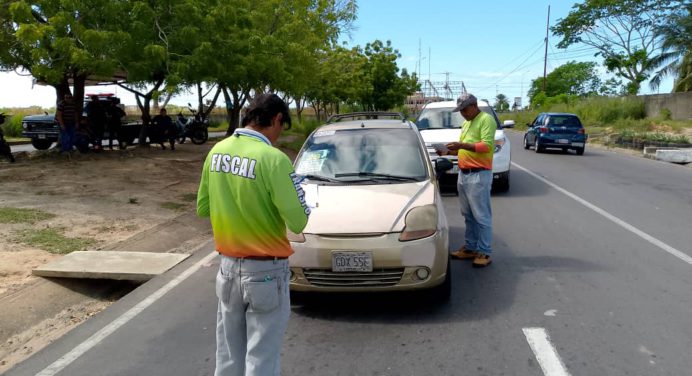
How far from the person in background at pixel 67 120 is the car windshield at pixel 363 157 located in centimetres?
1068

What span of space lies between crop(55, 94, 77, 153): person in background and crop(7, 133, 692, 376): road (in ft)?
30.8

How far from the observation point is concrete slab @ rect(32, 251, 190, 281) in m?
5.91

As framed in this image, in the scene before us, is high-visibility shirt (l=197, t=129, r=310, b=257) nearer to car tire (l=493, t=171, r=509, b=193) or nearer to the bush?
car tire (l=493, t=171, r=509, b=193)

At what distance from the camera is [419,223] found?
4766mm

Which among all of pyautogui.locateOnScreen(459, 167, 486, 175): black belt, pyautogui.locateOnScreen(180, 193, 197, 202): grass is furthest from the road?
pyautogui.locateOnScreen(180, 193, 197, 202): grass

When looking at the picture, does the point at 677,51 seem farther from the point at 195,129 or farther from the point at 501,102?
the point at 501,102

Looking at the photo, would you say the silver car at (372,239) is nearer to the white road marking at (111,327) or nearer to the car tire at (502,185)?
the white road marking at (111,327)

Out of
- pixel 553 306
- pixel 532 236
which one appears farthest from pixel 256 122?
pixel 532 236

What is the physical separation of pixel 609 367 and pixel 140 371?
3.15m

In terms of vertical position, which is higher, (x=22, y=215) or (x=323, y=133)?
(x=323, y=133)

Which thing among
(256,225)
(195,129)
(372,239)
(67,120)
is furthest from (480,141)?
(195,129)

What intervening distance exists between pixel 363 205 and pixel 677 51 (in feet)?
136

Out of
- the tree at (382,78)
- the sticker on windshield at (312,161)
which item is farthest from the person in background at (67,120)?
the tree at (382,78)

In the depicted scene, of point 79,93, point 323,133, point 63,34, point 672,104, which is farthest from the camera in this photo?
point 672,104
